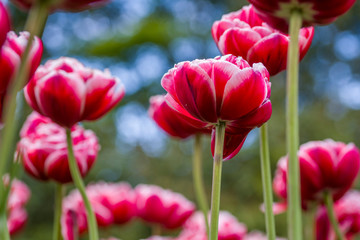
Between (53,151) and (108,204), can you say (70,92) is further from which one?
(108,204)

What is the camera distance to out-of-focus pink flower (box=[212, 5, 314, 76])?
37 cm

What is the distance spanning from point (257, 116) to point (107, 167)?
3215 mm

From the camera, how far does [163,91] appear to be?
5.42 metres

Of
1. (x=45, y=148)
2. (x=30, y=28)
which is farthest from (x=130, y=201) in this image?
(x=30, y=28)

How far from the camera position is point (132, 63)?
602cm

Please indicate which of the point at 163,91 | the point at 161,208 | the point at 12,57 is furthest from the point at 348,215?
the point at 163,91

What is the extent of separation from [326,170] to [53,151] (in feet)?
0.90

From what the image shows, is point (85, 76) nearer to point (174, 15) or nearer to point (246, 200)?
point (246, 200)

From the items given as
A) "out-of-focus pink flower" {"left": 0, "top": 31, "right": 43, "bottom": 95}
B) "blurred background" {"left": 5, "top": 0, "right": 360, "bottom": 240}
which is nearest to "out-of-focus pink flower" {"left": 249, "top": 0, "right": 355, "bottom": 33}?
"out-of-focus pink flower" {"left": 0, "top": 31, "right": 43, "bottom": 95}

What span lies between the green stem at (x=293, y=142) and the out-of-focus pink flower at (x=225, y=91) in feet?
0.17

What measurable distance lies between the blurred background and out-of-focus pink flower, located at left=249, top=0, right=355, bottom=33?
7.38 feet

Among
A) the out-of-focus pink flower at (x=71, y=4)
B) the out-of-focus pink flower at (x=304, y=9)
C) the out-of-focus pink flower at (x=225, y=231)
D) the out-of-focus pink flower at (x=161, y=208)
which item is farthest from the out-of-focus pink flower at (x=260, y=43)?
the out-of-focus pink flower at (x=161, y=208)

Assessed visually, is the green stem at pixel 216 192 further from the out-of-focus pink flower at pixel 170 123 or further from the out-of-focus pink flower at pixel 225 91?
the out-of-focus pink flower at pixel 170 123

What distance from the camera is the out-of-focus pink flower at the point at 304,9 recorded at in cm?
31
